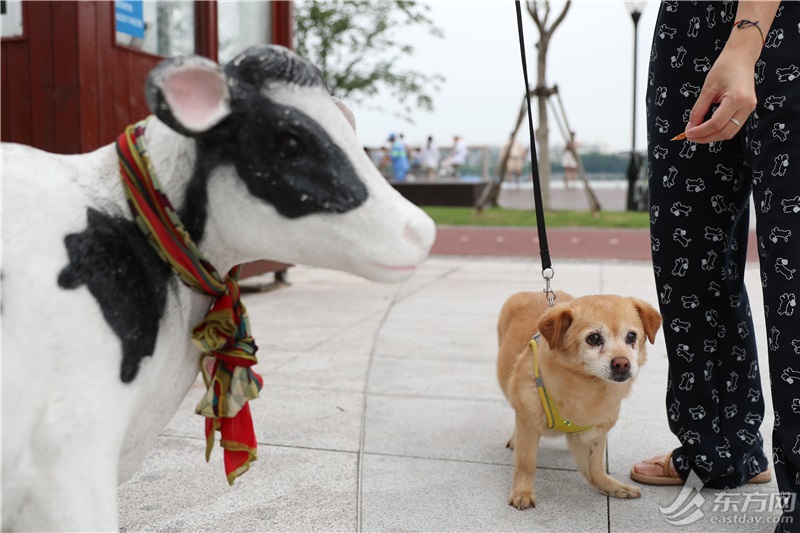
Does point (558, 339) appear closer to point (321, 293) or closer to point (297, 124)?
point (297, 124)

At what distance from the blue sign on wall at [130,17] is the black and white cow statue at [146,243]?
12.6 ft

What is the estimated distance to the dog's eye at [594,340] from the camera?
95.1 inches

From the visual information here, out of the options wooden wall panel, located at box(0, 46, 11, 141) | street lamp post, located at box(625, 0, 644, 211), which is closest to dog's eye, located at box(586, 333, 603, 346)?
wooden wall panel, located at box(0, 46, 11, 141)

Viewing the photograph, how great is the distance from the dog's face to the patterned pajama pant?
0.17m

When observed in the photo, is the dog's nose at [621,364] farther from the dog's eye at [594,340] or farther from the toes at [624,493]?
the toes at [624,493]

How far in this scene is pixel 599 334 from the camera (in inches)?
95.5

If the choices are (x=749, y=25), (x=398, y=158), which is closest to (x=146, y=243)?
(x=749, y=25)

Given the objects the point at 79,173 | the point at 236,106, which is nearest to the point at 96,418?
the point at 79,173

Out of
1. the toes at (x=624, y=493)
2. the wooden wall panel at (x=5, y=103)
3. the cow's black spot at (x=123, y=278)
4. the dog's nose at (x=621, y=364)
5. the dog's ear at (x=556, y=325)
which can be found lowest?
the toes at (x=624, y=493)

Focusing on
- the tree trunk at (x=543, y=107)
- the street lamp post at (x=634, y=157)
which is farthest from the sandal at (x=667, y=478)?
the street lamp post at (x=634, y=157)

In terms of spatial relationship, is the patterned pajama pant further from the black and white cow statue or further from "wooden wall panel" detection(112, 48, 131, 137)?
"wooden wall panel" detection(112, 48, 131, 137)

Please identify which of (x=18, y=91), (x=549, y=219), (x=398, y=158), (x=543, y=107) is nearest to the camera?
(x=18, y=91)

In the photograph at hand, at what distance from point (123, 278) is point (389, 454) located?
6.20 ft

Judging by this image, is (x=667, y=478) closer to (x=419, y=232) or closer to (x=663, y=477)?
(x=663, y=477)
